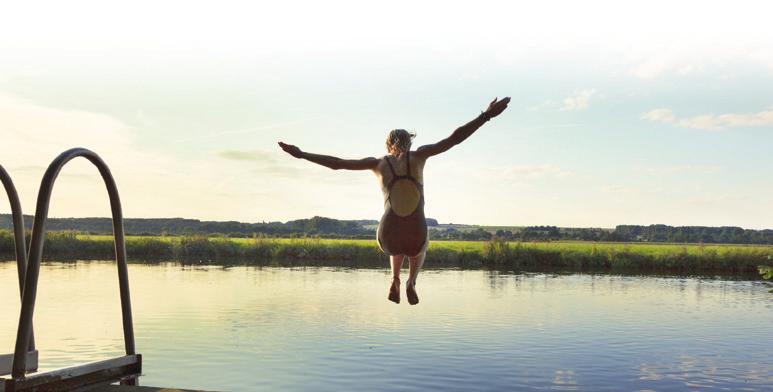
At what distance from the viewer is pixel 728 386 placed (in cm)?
3200

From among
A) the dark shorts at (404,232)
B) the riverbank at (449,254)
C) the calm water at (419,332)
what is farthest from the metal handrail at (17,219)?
the riverbank at (449,254)

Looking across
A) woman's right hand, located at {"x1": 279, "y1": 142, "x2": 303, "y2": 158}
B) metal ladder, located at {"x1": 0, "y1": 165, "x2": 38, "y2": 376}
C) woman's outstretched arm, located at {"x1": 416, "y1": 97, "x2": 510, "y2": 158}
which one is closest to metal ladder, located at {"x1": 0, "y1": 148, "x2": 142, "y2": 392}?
metal ladder, located at {"x1": 0, "y1": 165, "x2": 38, "y2": 376}

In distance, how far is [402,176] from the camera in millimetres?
7156

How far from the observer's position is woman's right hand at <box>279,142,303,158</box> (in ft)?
22.7

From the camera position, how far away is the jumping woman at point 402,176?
22.9 ft

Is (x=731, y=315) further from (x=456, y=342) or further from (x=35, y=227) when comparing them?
(x=35, y=227)

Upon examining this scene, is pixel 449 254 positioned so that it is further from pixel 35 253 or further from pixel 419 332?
pixel 35 253

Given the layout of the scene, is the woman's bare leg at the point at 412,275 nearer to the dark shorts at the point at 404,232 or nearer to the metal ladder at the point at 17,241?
the dark shorts at the point at 404,232

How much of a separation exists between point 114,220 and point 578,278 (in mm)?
63007

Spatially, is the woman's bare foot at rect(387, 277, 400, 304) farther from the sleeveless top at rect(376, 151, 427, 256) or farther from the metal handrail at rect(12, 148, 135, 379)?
the metal handrail at rect(12, 148, 135, 379)

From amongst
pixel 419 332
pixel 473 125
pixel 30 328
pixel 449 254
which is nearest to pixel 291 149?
pixel 473 125

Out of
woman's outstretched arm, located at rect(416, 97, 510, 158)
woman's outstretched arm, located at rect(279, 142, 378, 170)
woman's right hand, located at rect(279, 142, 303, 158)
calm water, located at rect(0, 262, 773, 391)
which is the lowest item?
calm water, located at rect(0, 262, 773, 391)

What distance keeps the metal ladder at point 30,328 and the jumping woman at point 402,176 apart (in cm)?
252

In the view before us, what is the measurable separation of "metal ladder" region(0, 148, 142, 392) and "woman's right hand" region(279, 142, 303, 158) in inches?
96.9
